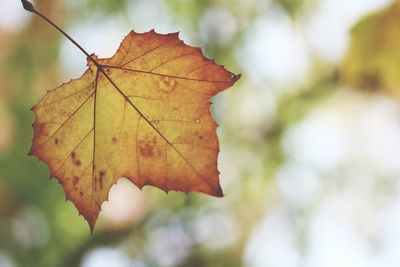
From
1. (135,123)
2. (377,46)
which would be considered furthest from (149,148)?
(377,46)

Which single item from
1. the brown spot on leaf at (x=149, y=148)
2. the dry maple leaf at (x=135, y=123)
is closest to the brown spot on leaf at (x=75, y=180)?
the dry maple leaf at (x=135, y=123)

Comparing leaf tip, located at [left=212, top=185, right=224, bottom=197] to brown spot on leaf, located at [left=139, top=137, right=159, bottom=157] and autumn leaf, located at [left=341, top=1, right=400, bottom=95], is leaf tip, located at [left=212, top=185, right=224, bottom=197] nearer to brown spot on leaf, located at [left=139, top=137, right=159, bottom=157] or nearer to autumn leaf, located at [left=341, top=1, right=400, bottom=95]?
brown spot on leaf, located at [left=139, top=137, right=159, bottom=157]

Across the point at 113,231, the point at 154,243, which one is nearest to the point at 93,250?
the point at 113,231

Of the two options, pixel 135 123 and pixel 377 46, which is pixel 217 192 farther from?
pixel 377 46

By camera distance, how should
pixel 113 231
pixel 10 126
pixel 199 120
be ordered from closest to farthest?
pixel 199 120
pixel 10 126
pixel 113 231

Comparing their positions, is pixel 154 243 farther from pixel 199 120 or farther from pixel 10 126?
pixel 199 120
